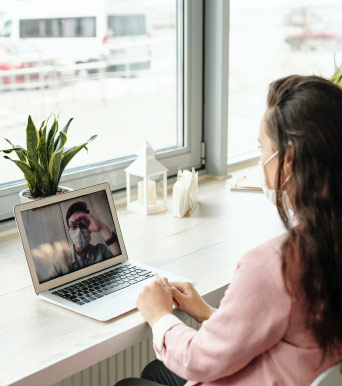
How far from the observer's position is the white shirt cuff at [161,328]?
4.33ft

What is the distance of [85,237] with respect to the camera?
5.39 feet

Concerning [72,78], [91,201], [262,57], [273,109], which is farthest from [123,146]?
[273,109]

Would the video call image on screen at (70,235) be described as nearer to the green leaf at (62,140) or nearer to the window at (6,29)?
the green leaf at (62,140)

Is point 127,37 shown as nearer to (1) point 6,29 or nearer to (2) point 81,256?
(1) point 6,29

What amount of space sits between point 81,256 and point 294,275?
27.2 inches

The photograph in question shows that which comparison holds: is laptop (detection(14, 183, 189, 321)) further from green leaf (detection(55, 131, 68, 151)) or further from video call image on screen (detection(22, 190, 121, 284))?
green leaf (detection(55, 131, 68, 151))

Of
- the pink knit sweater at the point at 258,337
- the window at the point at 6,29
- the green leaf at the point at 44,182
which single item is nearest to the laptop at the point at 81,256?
the green leaf at the point at 44,182

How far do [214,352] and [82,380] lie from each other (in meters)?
0.96

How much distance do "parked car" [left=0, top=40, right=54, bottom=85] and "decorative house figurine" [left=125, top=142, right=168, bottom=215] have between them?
402mm

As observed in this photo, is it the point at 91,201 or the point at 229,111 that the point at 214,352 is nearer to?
the point at 91,201

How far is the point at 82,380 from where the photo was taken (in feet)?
6.56

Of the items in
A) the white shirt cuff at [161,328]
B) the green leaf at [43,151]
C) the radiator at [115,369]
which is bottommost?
the radiator at [115,369]

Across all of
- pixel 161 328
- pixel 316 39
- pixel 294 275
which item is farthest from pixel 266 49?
pixel 294 275

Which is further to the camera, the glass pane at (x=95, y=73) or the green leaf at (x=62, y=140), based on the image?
the glass pane at (x=95, y=73)
